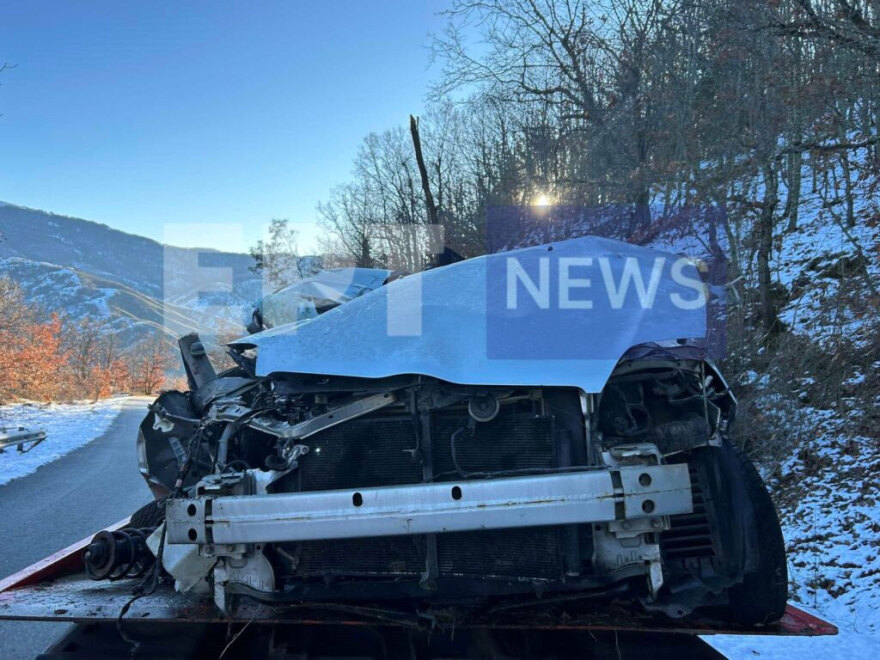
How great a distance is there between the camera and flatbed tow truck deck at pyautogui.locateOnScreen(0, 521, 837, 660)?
2242mm

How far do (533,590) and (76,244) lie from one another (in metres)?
212

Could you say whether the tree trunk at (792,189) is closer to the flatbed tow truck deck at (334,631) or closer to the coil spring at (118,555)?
the flatbed tow truck deck at (334,631)

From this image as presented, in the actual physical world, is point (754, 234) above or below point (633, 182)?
below

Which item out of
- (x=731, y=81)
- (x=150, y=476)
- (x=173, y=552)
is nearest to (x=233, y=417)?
(x=173, y=552)

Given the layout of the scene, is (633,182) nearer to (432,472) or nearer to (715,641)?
(715,641)

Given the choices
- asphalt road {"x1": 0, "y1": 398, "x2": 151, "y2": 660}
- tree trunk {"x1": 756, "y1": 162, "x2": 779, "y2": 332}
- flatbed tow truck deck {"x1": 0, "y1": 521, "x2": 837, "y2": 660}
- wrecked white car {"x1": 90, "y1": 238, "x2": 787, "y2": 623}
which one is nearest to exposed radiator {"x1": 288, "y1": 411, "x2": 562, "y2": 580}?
wrecked white car {"x1": 90, "y1": 238, "x2": 787, "y2": 623}

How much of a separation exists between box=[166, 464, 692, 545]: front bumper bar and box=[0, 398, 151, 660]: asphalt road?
2520 millimetres

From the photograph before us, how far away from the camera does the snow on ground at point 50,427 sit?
10188 mm

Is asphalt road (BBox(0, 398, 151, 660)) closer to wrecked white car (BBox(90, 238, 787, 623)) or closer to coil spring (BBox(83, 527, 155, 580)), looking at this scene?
coil spring (BBox(83, 527, 155, 580))

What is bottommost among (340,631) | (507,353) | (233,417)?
(340,631)

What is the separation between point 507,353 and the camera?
238 centimetres

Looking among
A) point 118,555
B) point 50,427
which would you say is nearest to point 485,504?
point 118,555

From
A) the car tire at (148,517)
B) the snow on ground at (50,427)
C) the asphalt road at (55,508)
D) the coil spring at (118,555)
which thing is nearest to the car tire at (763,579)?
the coil spring at (118,555)

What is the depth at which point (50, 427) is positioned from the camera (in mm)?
15695
